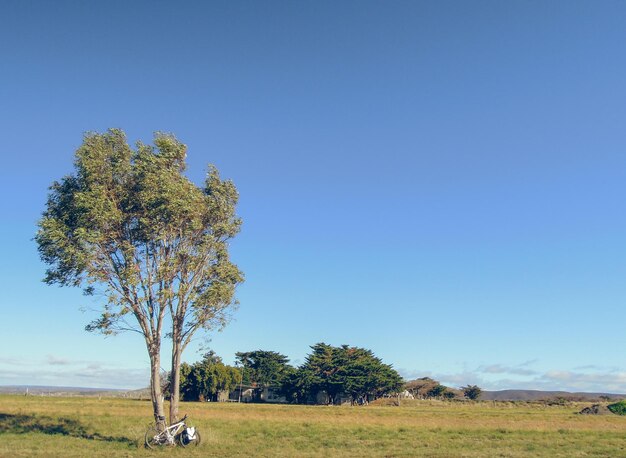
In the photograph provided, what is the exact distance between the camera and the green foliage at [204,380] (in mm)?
117188

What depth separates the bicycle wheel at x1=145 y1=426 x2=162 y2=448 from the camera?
28062 mm

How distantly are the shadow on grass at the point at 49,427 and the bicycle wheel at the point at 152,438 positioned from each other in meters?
0.94

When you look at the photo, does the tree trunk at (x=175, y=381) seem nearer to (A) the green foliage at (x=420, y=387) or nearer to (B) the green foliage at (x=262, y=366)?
(B) the green foliage at (x=262, y=366)

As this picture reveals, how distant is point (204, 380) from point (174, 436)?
3647 inches

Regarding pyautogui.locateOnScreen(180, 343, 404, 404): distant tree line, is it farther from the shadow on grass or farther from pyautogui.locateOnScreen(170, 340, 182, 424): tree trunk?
pyautogui.locateOnScreen(170, 340, 182, 424): tree trunk

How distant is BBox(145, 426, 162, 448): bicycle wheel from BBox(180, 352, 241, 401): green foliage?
9152 centimetres

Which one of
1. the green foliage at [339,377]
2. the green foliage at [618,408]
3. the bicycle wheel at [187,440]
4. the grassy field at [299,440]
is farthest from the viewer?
the green foliage at [339,377]

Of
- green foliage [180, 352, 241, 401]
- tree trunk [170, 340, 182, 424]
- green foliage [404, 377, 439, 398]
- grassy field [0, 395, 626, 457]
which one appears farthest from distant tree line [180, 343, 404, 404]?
tree trunk [170, 340, 182, 424]

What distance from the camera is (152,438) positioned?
94.7 ft

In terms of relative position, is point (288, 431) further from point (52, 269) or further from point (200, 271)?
point (52, 269)

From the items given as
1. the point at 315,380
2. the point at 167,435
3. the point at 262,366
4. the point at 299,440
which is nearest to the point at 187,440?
the point at 167,435

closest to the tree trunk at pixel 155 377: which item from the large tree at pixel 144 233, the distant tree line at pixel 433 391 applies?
the large tree at pixel 144 233

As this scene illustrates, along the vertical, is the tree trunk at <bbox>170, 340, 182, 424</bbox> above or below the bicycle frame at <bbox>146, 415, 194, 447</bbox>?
above

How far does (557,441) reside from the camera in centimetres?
3222
